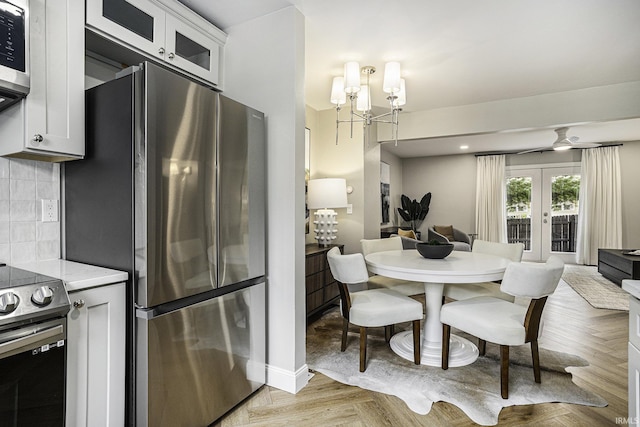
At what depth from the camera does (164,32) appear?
1.98 m

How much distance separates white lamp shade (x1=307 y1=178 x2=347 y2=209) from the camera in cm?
375

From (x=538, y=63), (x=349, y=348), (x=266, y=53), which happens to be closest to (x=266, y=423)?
(x=349, y=348)

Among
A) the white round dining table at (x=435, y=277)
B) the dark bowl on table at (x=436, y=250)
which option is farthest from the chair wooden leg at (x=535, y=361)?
the dark bowl on table at (x=436, y=250)

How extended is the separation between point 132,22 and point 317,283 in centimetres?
256

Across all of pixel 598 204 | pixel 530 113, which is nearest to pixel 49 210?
pixel 530 113

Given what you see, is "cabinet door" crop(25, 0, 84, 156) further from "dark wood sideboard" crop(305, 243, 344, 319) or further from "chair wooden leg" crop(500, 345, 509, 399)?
"chair wooden leg" crop(500, 345, 509, 399)

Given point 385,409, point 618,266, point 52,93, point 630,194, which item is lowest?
point 385,409

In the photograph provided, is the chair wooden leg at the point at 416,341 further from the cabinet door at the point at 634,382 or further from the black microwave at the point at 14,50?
the black microwave at the point at 14,50

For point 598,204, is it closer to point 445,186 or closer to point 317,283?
point 445,186

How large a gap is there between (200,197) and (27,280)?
733 millimetres

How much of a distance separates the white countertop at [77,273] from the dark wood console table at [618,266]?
5921 millimetres

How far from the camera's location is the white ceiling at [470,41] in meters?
2.18

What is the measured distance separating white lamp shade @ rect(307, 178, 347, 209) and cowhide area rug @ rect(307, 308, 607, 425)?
4.82 feet

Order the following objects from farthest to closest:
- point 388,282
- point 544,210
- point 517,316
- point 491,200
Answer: point 491,200, point 544,210, point 388,282, point 517,316
